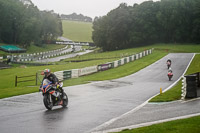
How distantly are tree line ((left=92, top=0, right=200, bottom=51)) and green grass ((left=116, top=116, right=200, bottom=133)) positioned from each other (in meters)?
90.5

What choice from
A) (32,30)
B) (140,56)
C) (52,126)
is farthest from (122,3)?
(52,126)

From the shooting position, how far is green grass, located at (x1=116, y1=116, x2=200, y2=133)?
967 cm

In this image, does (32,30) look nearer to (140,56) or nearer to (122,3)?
(122,3)

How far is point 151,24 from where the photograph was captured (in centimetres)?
10375

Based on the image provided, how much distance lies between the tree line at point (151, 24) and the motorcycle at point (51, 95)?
87.8 meters

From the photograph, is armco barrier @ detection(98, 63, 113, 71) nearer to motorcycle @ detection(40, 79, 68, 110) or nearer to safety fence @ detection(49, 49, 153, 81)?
safety fence @ detection(49, 49, 153, 81)

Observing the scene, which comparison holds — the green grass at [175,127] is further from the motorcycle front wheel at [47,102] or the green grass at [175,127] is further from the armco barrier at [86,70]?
the armco barrier at [86,70]

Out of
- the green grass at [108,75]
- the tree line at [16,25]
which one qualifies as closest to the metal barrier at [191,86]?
the green grass at [108,75]

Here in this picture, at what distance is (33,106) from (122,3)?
97920mm

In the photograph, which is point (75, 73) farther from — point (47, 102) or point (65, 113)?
point (65, 113)

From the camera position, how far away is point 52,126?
11180mm

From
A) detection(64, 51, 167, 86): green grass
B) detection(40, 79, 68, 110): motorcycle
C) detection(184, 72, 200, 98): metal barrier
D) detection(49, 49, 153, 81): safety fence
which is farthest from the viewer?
detection(49, 49, 153, 81): safety fence

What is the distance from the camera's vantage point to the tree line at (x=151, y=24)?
98.6m

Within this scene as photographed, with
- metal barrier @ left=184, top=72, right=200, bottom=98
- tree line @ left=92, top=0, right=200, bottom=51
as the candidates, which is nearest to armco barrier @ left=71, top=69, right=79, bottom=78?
metal barrier @ left=184, top=72, right=200, bottom=98
